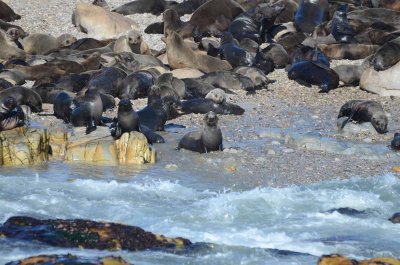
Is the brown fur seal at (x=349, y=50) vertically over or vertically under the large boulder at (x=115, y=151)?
over

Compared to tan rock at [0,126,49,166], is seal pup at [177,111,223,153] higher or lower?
higher

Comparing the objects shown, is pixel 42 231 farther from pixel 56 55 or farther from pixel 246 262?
pixel 56 55

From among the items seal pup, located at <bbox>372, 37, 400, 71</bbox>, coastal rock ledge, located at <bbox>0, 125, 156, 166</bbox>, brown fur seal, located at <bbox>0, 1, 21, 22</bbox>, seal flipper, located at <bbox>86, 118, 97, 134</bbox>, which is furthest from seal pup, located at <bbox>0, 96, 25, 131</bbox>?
brown fur seal, located at <bbox>0, 1, 21, 22</bbox>

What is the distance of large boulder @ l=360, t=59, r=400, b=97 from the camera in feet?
46.0

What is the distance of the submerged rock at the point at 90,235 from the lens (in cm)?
659

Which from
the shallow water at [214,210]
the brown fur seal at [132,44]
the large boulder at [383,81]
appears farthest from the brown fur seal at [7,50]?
the shallow water at [214,210]

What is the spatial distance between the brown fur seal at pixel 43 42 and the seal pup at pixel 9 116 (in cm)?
823

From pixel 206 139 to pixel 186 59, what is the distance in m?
5.90

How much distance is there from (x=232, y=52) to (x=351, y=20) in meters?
3.30

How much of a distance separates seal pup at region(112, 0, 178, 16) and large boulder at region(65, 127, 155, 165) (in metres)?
11.9

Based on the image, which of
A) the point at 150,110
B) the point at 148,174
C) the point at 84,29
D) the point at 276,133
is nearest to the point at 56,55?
the point at 84,29

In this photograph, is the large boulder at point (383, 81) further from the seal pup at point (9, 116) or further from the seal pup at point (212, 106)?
the seal pup at point (9, 116)

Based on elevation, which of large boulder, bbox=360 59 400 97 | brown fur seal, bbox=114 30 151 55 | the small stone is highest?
brown fur seal, bbox=114 30 151 55

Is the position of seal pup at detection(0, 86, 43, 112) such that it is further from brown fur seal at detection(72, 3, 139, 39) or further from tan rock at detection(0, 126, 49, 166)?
brown fur seal at detection(72, 3, 139, 39)
